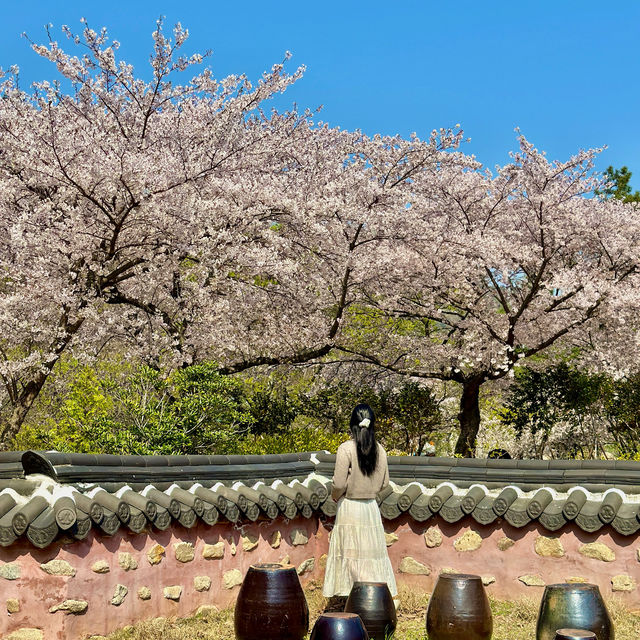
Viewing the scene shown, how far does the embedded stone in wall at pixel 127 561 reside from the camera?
6.95 metres

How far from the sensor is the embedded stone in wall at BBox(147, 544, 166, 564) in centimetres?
727

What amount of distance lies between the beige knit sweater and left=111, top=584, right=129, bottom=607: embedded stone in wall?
2211mm

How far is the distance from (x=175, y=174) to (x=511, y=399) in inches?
375

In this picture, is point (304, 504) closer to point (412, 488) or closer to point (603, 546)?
point (412, 488)

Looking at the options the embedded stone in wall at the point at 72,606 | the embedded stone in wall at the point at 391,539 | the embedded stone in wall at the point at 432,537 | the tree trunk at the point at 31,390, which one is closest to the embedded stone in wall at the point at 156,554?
the embedded stone in wall at the point at 72,606

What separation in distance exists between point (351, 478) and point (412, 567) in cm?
184

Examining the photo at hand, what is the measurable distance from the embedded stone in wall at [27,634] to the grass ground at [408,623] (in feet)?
1.97

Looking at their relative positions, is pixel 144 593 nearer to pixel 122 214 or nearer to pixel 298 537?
pixel 298 537

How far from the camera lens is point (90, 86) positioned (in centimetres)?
1595

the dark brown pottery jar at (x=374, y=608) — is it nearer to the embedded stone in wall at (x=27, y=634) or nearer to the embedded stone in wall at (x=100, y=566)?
the embedded stone in wall at (x=100, y=566)

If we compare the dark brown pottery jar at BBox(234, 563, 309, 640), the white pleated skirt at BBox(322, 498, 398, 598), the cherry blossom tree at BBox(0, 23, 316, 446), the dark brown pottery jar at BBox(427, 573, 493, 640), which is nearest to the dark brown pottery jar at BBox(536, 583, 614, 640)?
the dark brown pottery jar at BBox(427, 573, 493, 640)

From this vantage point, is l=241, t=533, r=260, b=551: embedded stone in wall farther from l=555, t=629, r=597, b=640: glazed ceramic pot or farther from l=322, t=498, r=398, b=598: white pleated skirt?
l=555, t=629, r=597, b=640: glazed ceramic pot

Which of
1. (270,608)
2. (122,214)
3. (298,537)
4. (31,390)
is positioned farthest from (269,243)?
(270,608)

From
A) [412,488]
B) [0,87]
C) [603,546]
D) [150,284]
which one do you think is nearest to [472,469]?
[412,488]
